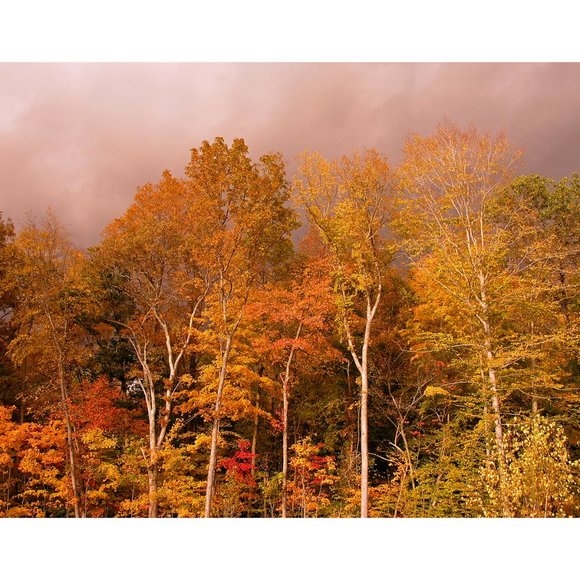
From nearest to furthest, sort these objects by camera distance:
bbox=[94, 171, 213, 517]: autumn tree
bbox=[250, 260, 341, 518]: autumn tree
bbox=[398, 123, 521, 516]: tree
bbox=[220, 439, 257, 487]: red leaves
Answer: bbox=[398, 123, 521, 516]: tree → bbox=[94, 171, 213, 517]: autumn tree → bbox=[220, 439, 257, 487]: red leaves → bbox=[250, 260, 341, 518]: autumn tree

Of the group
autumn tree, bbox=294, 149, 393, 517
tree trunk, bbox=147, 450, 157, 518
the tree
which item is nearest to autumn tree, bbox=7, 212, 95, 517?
tree trunk, bbox=147, 450, 157, 518

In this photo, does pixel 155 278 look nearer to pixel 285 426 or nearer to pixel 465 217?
pixel 285 426

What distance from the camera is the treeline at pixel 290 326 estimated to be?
10195 mm

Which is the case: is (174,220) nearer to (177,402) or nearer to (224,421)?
(177,402)

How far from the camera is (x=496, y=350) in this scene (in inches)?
400

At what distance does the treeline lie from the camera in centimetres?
1020

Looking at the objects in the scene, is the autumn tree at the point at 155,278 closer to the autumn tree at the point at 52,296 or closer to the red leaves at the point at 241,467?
the autumn tree at the point at 52,296

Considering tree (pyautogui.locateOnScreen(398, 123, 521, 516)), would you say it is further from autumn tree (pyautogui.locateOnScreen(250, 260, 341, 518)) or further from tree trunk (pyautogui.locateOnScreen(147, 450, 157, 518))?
tree trunk (pyautogui.locateOnScreen(147, 450, 157, 518))

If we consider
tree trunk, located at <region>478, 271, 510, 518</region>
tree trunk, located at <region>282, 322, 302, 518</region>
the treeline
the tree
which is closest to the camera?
tree trunk, located at <region>478, 271, 510, 518</region>

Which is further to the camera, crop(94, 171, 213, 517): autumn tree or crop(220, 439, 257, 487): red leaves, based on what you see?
crop(220, 439, 257, 487): red leaves

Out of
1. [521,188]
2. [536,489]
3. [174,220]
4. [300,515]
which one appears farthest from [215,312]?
[521,188]

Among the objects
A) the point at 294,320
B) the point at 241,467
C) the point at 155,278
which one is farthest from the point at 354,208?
the point at 241,467

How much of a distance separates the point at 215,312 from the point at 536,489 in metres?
9.10

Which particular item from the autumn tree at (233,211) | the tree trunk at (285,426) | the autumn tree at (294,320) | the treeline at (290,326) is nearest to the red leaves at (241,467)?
the treeline at (290,326)
